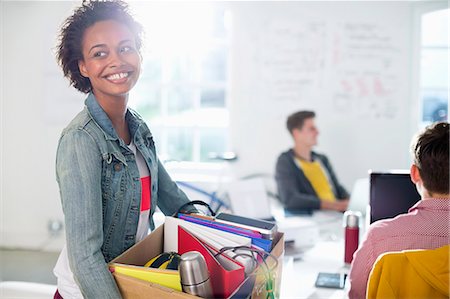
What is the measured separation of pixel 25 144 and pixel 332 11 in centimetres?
273

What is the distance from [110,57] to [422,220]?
94 centimetres

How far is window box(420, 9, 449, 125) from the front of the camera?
4043 millimetres

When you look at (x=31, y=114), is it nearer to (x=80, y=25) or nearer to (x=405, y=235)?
(x=80, y=25)

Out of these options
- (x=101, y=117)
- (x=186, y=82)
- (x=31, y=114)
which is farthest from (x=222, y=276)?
(x=31, y=114)

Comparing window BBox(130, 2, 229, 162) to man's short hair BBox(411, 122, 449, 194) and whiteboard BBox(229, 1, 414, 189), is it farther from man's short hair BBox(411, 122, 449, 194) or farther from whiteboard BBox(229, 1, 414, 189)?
man's short hair BBox(411, 122, 449, 194)

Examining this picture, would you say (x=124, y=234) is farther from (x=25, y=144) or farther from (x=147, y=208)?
(x=25, y=144)

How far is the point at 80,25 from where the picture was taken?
53.4 inches

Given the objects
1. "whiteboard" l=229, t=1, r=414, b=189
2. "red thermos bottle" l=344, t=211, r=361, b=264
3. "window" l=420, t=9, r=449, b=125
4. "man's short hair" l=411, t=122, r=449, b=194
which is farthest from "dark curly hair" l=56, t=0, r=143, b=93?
"window" l=420, t=9, r=449, b=125

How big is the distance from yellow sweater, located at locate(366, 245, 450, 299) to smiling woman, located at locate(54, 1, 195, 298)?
0.60 meters

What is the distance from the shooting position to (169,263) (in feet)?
3.97

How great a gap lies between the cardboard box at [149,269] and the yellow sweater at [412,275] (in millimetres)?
243

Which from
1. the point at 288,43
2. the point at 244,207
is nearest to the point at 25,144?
the point at 288,43

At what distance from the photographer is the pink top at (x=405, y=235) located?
4.38ft

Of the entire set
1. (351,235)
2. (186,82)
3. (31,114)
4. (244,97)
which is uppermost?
(186,82)
